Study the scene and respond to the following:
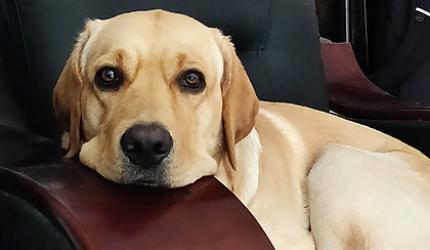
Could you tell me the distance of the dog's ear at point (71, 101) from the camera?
4.67ft

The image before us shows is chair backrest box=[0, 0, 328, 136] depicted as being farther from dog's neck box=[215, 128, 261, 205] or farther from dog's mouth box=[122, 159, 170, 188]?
dog's mouth box=[122, 159, 170, 188]

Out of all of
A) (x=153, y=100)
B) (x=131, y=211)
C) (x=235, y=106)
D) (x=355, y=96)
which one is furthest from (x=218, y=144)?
(x=355, y=96)

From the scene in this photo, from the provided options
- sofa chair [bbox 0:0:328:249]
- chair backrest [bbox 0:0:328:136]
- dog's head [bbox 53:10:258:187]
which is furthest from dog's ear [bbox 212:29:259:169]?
chair backrest [bbox 0:0:328:136]

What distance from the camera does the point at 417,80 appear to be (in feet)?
9.55

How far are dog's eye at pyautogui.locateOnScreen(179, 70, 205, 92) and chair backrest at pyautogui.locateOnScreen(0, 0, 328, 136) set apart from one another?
0.40 m

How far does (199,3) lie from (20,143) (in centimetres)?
69

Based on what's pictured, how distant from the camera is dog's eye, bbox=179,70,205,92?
1.40m

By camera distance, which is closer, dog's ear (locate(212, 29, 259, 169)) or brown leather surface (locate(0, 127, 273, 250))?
brown leather surface (locate(0, 127, 273, 250))

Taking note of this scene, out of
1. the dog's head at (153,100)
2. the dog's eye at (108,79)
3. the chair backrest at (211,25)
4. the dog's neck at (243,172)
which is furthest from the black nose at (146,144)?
the chair backrest at (211,25)

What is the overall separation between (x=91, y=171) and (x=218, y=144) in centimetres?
33

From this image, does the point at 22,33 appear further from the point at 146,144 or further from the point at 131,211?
the point at 131,211

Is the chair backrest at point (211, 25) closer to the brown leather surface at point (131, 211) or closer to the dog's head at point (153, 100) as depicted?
the dog's head at point (153, 100)

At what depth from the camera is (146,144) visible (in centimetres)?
123

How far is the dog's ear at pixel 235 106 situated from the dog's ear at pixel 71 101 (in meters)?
0.26
